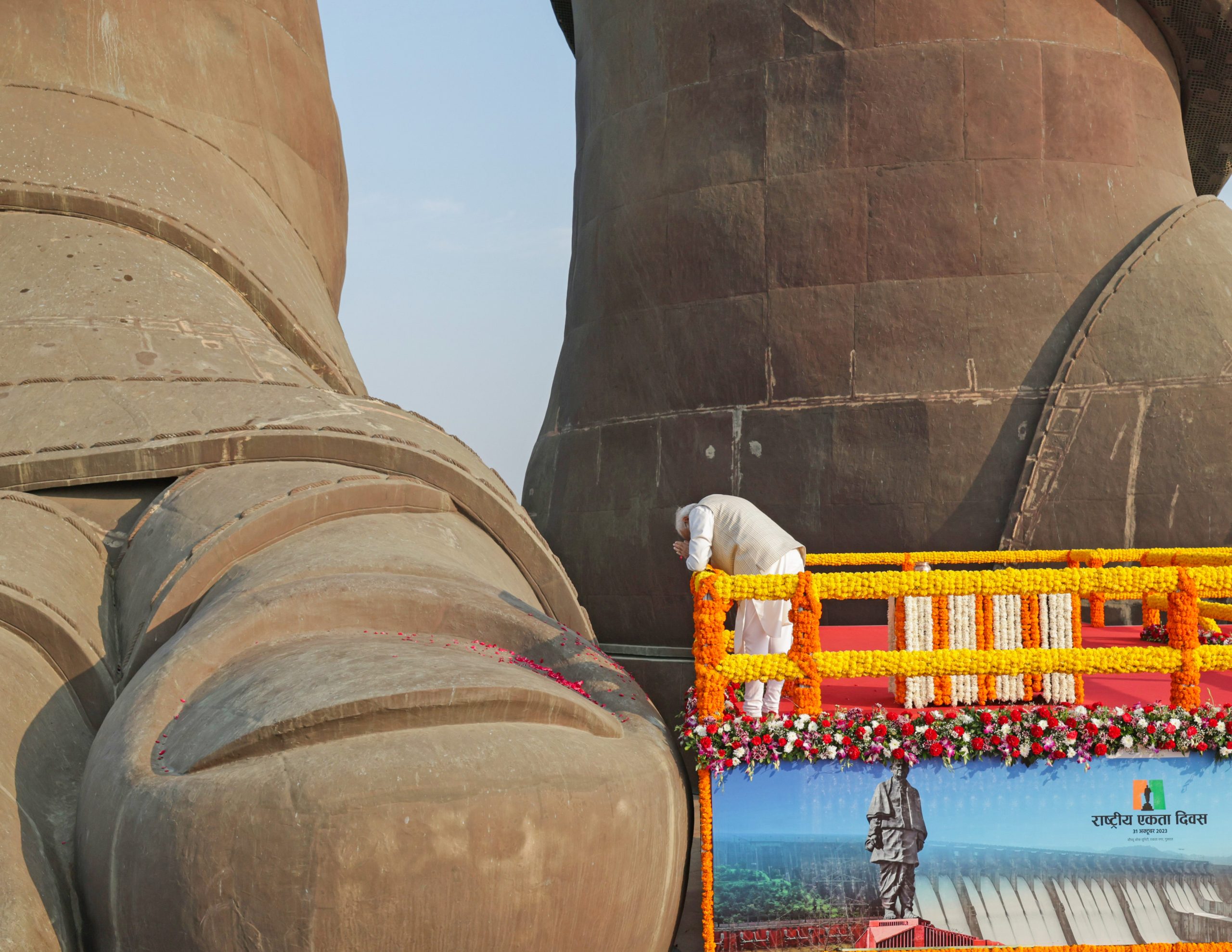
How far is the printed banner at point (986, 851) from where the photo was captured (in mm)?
4805

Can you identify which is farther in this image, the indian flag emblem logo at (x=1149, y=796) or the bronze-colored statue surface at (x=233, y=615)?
the indian flag emblem logo at (x=1149, y=796)

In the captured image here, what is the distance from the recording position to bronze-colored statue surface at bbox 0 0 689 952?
2945mm

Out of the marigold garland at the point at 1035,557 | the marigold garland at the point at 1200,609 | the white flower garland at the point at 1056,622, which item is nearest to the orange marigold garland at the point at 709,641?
the white flower garland at the point at 1056,622

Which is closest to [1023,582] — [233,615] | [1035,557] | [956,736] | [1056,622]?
[956,736]

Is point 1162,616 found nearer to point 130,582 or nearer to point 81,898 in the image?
point 130,582

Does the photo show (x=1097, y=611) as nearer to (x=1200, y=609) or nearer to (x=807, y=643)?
(x=1200, y=609)

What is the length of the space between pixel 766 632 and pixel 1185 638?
6.44 ft

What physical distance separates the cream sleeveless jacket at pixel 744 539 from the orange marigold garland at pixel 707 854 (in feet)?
4.15

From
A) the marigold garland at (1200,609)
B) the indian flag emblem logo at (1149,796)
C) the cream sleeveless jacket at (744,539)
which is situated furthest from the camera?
the marigold garland at (1200,609)

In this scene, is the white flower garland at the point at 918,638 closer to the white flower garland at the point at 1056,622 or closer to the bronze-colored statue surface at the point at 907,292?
the white flower garland at the point at 1056,622

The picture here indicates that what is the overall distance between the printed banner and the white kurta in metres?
0.91

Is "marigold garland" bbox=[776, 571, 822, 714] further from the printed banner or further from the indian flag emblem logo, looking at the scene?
the indian flag emblem logo

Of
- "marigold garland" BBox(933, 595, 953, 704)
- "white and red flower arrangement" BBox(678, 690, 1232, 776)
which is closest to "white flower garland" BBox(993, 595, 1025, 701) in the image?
"marigold garland" BBox(933, 595, 953, 704)

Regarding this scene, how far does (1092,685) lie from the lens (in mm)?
7438
